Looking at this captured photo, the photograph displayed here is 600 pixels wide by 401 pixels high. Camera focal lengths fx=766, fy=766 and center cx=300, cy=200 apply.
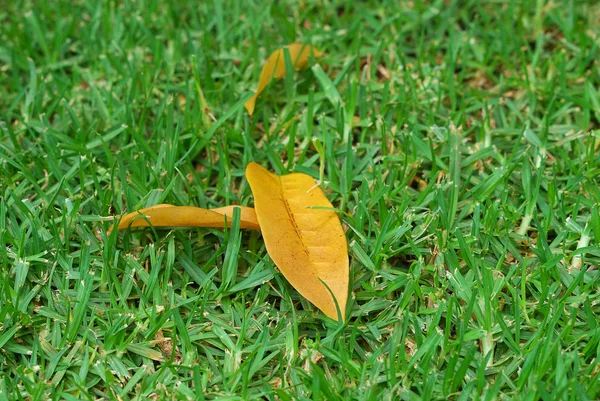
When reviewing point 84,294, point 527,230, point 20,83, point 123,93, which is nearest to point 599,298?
point 527,230

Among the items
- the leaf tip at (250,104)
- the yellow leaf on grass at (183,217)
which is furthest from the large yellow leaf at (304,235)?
the leaf tip at (250,104)

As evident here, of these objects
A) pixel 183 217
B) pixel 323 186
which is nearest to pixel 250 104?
pixel 323 186

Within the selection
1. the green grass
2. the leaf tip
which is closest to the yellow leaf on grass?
the green grass

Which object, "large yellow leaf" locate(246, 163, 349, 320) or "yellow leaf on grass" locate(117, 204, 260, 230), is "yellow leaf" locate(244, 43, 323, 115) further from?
"yellow leaf on grass" locate(117, 204, 260, 230)

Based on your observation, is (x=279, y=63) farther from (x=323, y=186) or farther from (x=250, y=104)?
(x=323, y=186)

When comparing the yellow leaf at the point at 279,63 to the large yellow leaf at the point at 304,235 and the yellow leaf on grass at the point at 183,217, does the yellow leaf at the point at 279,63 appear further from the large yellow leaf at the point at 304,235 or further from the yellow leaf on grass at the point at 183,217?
the yellow leaf on grass at the point at 183,217

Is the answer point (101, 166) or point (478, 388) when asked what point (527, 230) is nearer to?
point (478, 388)
